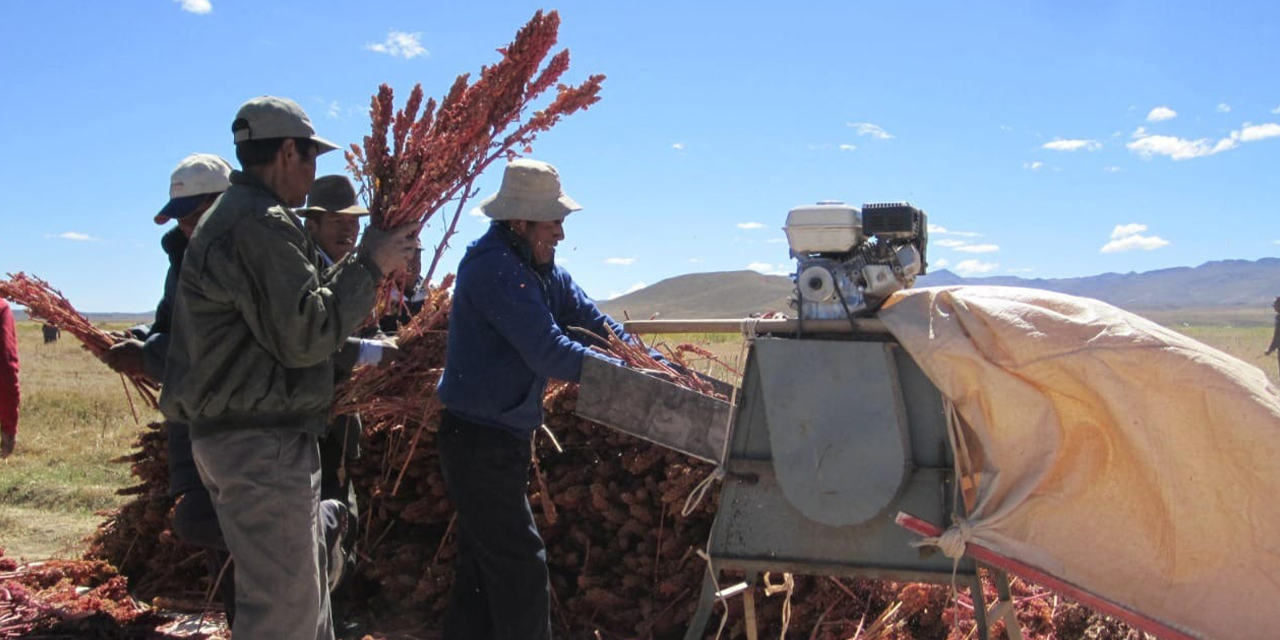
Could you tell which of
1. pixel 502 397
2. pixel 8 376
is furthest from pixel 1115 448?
pixel 8 376

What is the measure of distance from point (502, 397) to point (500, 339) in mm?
201

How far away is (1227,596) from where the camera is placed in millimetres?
2477

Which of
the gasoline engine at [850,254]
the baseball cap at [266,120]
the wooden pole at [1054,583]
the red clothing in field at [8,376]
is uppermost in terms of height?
the baseball cap at [266,120]

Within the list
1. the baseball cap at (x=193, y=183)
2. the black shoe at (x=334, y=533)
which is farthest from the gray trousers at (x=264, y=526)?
the baseball cap at (x=193, y=183)

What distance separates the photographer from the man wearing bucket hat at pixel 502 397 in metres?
3.66

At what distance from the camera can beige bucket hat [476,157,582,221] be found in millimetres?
3764

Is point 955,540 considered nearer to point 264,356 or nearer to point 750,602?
point 750,602

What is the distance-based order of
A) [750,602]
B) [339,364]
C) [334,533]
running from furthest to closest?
[339,364] < [334,533] < [750,602]

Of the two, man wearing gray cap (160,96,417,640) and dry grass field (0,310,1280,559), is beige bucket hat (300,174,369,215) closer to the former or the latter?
man wearing gray cap (160,96,417,640)

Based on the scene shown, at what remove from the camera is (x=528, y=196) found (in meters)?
3.77

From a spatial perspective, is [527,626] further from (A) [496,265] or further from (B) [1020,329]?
(B) [1020,329]

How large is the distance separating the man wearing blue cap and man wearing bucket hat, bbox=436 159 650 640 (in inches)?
37.7

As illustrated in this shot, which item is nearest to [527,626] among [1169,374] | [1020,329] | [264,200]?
[264,200]

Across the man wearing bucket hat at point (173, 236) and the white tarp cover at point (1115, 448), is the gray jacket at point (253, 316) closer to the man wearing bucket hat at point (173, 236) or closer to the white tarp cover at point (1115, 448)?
the man wearing bucket hat at point (173, 236)
